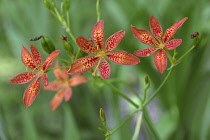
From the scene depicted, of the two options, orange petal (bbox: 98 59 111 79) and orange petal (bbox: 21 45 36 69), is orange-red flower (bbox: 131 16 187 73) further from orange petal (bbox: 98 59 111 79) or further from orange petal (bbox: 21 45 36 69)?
orange petal (bbox: 21 45 36 69)

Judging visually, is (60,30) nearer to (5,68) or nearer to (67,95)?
(67,95)

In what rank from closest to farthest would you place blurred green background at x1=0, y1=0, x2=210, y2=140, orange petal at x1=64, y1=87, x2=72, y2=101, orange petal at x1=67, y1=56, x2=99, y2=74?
orange petal at x1=67, y1=56, x2=99, y2=74 → orange petal at x1=64, y1=87, x2=72, y2=101 → blurred green background at x1=0, y1=0, x2=210, y2=140

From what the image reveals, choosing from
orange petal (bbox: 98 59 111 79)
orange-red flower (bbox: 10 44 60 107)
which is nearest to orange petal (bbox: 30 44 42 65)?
orange-red flower (bbox: 10 44 60 107)

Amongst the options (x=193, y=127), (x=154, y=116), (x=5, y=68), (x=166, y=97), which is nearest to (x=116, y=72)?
(x=166, y=97)

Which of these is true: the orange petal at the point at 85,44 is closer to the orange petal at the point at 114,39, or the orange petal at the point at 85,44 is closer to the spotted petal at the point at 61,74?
the orange petal at the point at 114,39

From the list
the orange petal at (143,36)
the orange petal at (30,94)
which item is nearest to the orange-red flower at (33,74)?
the orange petal at (30,94)
